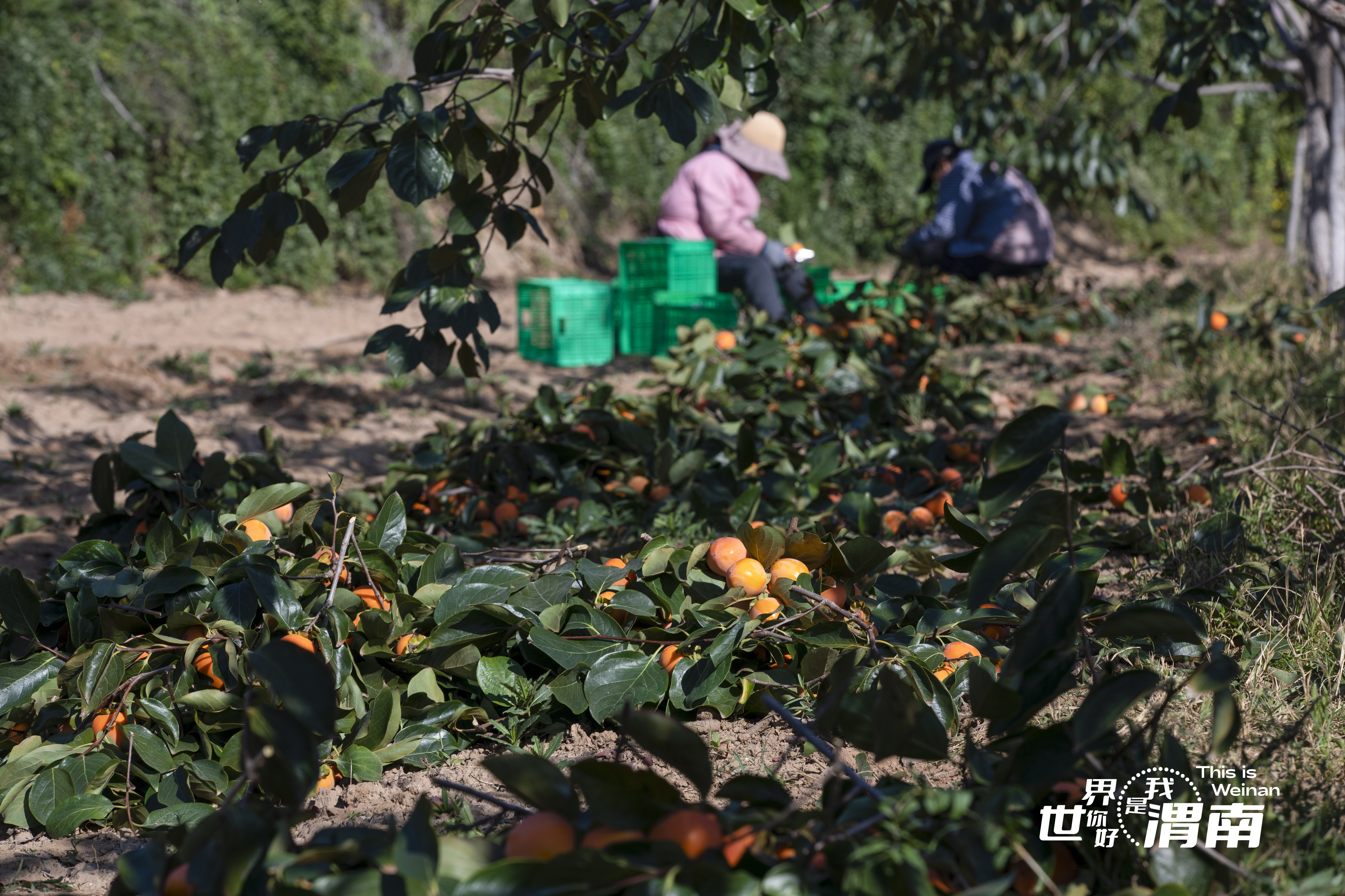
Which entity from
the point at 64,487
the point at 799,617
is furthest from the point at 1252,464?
the point at 64,487

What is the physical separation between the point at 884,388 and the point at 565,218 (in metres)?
6.08

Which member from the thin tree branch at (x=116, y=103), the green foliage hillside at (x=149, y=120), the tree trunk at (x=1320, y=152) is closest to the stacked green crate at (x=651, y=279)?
the tree trunk at (x=1320, y=152)

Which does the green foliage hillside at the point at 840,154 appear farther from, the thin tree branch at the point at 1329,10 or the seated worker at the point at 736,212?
the thin tree branch at the point at 1329,10

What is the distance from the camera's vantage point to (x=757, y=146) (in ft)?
17.9

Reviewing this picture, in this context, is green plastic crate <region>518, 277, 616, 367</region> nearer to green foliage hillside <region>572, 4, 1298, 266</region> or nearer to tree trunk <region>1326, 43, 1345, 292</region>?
tree trunk <region>1326, 43, 1345, 292</region>

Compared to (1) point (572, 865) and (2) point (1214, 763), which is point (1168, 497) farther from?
(1) point (572, 865)

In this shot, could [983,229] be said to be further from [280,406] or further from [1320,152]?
[280,406]

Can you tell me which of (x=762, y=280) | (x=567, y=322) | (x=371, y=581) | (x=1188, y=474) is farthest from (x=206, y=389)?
(x=1188, y=474)

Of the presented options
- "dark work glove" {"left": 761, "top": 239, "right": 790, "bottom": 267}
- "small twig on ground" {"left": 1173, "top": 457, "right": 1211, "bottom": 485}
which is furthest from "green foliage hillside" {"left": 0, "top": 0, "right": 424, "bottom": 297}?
"small twig on ground" {"left": 1173, "top": 457, "right": 1211, "bottom": 485}

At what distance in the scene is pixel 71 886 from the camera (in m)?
1.27

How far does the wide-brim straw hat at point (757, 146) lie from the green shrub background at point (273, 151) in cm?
57

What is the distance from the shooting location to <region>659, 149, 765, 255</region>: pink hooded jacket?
5.31 metres

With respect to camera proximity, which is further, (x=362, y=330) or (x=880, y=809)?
(x=362, y=330)

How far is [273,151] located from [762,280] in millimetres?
4340
